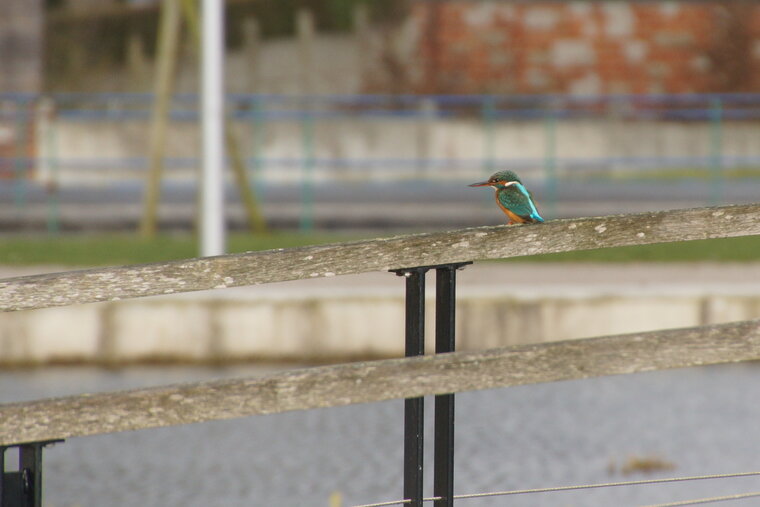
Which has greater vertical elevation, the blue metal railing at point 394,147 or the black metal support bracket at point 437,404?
the black metal support bracket at point 437,404

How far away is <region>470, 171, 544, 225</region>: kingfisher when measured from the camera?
3303mm

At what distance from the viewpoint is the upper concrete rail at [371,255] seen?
2.78 meters

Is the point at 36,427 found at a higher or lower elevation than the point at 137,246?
higher

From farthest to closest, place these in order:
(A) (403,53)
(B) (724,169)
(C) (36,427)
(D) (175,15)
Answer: (A) (403,53) → (B) (724,169) → (D) (175,15) → (C) (36,427)

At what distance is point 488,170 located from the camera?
2019cm

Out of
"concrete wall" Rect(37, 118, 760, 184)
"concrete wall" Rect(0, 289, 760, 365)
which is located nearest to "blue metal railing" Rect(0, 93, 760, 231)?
"concrete wall" Rect(37, 118, 760, 184)

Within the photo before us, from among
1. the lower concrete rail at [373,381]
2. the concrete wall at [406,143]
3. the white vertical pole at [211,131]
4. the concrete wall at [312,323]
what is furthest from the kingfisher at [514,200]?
the concrete wall at [406,143]

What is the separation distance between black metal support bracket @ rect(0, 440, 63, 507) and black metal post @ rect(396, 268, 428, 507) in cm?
68

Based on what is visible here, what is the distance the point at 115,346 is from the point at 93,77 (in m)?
23.4

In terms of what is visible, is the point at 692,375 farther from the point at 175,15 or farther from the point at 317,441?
the point at 175,15

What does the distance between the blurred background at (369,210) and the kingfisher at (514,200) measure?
260 centimetres

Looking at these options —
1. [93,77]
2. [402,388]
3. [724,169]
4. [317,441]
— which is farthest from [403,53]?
[402,388]

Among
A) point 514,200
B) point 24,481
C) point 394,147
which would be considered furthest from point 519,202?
point 394,147

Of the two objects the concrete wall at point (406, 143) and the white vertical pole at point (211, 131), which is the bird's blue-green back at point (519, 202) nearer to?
the white vertical pole at point (211, 131)
